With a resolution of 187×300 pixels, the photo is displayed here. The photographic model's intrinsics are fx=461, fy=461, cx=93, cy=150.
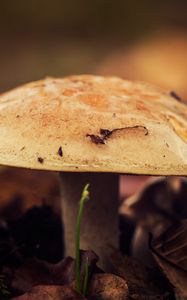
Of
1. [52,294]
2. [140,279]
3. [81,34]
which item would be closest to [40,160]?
[52,294]

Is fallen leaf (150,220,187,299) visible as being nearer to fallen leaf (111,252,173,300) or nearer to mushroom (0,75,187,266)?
fallen leaf (111,252,173,300)

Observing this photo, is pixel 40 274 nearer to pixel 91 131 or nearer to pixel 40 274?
pixel 40 274

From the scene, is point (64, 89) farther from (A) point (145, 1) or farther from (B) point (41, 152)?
(A) point (145, 1)

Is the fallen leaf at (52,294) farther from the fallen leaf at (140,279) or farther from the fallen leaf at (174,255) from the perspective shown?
the fallen leaf at (174,255)

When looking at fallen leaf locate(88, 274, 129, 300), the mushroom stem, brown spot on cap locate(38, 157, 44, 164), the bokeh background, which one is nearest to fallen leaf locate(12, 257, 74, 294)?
fallen leaf locate(88, 274, 129, 300)

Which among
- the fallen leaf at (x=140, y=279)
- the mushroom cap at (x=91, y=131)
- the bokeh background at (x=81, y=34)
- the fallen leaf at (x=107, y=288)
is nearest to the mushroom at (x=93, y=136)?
the mushroom cap at (x=91, y=131)

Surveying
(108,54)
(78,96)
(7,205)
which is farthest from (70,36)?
(78,96)
